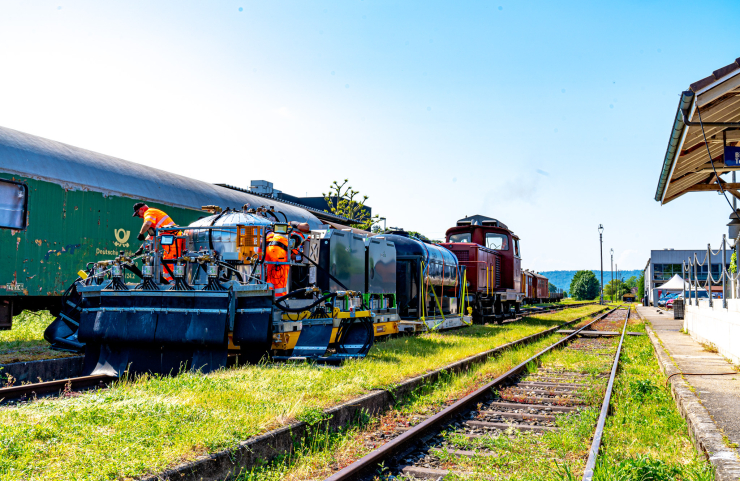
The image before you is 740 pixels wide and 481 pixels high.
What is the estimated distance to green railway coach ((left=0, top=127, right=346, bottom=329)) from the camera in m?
10.3

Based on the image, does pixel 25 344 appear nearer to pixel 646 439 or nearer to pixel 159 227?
pixel 159 227

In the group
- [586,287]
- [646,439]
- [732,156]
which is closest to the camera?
[646,439]

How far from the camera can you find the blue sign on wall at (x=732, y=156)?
857 cm

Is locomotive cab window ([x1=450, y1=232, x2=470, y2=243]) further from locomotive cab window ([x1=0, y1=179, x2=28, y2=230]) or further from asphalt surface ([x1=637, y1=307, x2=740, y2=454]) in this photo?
locomotive cab window ([x1=0, y1=179, x2=28, y2=230])

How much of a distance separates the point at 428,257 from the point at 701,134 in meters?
7.30

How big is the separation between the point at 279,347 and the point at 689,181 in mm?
8949

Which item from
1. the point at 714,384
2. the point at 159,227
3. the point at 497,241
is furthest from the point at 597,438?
the point at 497,241

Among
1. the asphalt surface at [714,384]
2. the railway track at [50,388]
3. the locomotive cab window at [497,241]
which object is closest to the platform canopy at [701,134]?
the asphalt surface at [714,384]

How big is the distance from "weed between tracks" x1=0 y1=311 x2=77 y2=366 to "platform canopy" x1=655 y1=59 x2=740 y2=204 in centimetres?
1015

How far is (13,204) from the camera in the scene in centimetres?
1027

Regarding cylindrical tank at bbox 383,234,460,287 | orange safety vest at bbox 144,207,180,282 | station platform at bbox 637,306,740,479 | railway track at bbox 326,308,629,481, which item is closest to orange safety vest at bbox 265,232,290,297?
orange safety vest at bbox 144,207,180,282

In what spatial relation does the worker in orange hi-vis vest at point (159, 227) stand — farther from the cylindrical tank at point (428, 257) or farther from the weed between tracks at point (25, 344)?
the cylindrical tank at point (428, 257)

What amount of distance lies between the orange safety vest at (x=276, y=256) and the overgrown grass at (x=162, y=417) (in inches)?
66.3

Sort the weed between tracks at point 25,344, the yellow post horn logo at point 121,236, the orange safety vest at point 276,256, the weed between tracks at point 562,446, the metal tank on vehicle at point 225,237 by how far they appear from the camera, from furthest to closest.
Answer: the yellow post horn logo at point 121,236 → the metal tank on vehicle at point 225,237 → the orange safety vest at point 276,256 → the weed between tracks at point 25,344 → the weed between tracks at point 562,446
